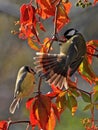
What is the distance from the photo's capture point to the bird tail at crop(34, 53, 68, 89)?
0.89 m

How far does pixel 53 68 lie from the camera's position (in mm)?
900

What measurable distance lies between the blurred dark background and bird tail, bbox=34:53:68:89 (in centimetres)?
269

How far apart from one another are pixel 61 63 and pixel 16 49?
3.12 m

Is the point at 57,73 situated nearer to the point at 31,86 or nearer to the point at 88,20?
the point at 31,86

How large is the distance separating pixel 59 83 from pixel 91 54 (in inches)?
6.3

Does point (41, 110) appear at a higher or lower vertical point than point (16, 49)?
lower

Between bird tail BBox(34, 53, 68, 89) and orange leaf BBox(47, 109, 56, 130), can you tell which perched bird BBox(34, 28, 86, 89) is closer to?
bird tail BBox(34, 53, 68, 89)

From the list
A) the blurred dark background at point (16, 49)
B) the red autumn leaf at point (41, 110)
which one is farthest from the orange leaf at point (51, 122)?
the blurred dark background at point (16, 49)

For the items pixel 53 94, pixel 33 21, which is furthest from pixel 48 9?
pixel 53 94

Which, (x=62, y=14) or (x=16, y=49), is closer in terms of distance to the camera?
(x=62, y=14)

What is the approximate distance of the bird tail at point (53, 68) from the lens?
0.89m

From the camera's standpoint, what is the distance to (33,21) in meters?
1.09

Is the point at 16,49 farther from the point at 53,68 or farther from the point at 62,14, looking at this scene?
the point at 53,68

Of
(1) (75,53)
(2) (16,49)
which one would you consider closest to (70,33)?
(1) (75,53)
